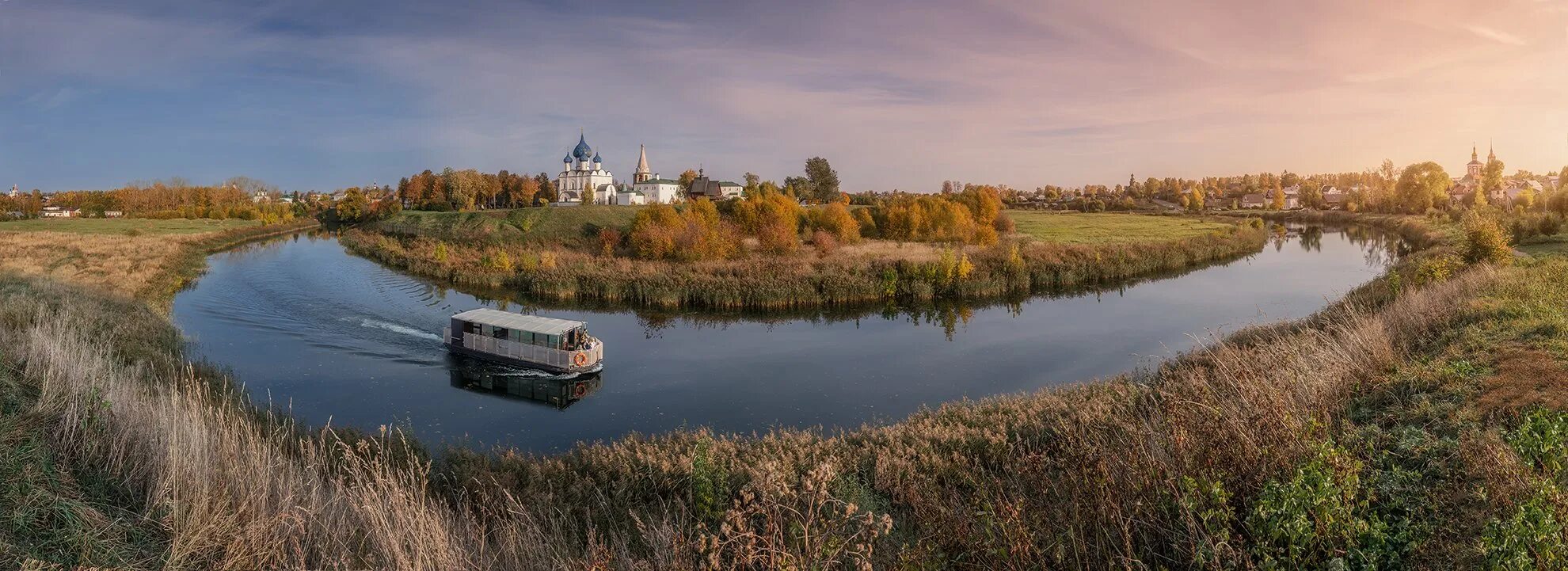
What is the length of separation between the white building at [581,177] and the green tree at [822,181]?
77.7ft

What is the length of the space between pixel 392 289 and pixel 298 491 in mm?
29431

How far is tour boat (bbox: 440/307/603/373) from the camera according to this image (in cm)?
1752

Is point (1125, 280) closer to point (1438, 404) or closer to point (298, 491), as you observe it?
point (1438, 404)

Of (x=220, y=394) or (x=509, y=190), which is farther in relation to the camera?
(x=509, y=190)

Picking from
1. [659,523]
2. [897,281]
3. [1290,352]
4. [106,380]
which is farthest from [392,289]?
[1290,352]

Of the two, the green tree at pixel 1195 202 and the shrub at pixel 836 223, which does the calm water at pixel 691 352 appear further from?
the green tree at pixel 1195 202

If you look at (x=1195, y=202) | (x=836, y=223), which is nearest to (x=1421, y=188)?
(x=1195, y=202)

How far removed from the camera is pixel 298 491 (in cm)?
591

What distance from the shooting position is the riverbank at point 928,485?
402 centimetres

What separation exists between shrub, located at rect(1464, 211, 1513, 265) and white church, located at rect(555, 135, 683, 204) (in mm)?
69421

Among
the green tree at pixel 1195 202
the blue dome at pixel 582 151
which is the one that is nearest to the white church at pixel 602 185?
the blue dome at pixel 582 151

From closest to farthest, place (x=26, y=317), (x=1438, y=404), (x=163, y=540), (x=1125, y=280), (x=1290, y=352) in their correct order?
(x=163, y=540) → (x=1438, y=404) → (x=1290, y=352) → (x=26, y=317) → (x=1125, y=280)

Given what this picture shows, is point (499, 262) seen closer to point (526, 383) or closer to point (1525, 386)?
point (526, 383)

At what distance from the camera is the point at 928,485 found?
7934 millimetres
